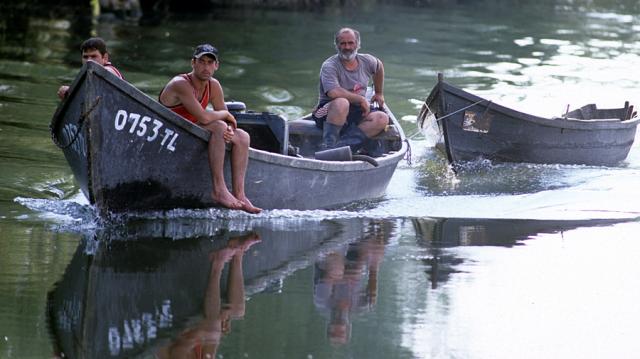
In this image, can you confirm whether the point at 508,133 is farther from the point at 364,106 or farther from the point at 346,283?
the point at 346,283

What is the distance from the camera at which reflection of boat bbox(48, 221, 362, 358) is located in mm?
7242

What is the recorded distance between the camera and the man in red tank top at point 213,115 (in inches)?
389

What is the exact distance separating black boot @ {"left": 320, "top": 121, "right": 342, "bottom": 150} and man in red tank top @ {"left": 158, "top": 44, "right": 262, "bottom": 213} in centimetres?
226

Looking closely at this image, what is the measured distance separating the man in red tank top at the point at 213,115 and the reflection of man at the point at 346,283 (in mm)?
1097

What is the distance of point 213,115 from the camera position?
996cm

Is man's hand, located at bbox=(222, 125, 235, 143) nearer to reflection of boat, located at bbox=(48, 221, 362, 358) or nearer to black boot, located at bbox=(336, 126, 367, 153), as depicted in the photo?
reflection of boat, located at bbox=(48, 221, 362, 358)

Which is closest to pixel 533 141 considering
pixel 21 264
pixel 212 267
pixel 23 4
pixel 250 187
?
pixel 250 187

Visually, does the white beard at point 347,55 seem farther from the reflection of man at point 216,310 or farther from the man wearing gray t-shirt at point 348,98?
the reflection of man at point 216,310

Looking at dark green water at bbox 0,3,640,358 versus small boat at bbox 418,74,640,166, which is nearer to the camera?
dark green water at bbox 0,3,640,358

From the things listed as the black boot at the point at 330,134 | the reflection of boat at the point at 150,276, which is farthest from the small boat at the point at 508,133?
the reflection of boat at the point at 150,276

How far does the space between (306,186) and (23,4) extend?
23.0m

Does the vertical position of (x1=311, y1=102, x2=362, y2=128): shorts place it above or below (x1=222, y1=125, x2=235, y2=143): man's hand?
above

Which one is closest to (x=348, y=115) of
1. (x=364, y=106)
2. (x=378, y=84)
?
(x=364, y=106)

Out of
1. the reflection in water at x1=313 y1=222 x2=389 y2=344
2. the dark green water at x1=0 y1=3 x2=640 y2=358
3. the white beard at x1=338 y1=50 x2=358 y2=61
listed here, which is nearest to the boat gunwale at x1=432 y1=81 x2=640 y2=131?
the dark green water at x1=0 y1=3 x2=640 y2=358
